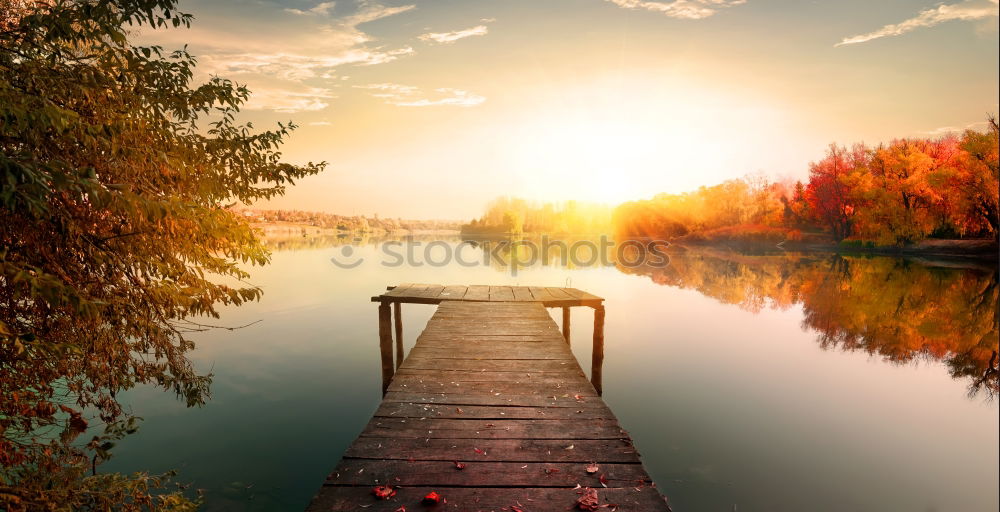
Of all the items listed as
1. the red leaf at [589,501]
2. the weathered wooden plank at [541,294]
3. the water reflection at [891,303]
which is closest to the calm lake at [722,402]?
the water reflection at [891,303]

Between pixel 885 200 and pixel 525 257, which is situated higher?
pixel 885 200

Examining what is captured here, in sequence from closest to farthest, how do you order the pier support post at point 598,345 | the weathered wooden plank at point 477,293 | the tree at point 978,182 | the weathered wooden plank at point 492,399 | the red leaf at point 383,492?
the red leaf at point 383,492 → the weathered wooden plank at point 492,399 → the pier support post at point 598,345 → the weathered wooden plank at point 477,293 → the tree at point 978,182

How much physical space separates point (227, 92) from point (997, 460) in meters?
17.3

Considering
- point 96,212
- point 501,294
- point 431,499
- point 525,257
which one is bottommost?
point 525,257

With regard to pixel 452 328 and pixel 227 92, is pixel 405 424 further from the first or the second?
pixel 227 92

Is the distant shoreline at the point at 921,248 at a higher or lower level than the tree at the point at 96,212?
lower

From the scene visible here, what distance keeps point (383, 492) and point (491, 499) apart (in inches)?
33.3

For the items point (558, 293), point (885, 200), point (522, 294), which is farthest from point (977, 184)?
point (522, 294)

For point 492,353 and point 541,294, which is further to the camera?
point 541,294

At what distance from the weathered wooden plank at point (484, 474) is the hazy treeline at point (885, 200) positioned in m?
52.1

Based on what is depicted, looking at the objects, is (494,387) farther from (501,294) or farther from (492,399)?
(501,294)

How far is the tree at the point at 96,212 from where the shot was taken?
14.1 feet

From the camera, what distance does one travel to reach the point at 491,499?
3.48m

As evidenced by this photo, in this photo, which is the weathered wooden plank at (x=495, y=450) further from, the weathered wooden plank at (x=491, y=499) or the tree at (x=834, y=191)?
the tree at (x=834, y=191)
